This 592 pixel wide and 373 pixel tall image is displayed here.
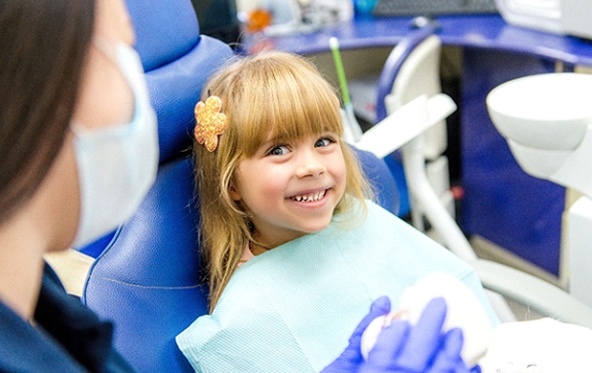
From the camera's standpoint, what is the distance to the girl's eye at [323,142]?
43.1 inches

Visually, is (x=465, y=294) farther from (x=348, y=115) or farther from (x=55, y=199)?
(x=348, y=115)

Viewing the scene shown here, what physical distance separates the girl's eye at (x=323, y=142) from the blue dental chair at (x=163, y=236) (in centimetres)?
24

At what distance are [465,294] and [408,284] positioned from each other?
32 centimetres

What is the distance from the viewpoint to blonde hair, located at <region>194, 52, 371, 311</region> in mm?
1045

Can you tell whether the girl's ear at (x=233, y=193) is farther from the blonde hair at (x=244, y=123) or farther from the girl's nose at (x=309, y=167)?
the girl's nose at (x=309, y=167)

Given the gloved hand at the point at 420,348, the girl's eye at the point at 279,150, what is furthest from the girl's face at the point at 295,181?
the gloved hand at the point at 420,348

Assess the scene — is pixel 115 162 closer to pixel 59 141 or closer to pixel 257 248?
pixel 59 141

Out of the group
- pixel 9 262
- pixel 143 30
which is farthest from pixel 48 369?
pixel 143 30

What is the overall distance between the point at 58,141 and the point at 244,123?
56 centimetres

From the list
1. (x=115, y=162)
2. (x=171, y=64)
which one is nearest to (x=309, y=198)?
(x=171, y=64)

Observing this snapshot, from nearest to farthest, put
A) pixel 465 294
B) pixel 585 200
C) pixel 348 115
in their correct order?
pixel 465 294 < pixel 585 200 < pixel 348 115

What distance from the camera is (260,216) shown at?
43.8 inches

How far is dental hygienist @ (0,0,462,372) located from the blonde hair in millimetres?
452

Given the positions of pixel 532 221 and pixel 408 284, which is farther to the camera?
pixel 532 221
